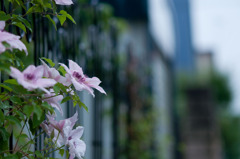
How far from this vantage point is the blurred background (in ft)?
8.70

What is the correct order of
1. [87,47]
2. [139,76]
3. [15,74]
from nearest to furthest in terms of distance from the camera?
[15,74] < [87,47] < [139,76]

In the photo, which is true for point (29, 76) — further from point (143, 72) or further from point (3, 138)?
point (143, 72)

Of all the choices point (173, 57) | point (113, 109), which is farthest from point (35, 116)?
point (173, 57)

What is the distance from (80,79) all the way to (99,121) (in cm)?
205

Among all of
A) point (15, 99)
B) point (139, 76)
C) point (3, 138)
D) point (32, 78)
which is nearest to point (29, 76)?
point (32, 78)

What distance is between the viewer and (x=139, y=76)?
16.3 ft

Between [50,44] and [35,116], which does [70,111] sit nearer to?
[50,44]

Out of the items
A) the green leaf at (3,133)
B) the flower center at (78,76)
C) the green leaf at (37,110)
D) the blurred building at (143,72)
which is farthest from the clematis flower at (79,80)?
the blurred building at (143,72)

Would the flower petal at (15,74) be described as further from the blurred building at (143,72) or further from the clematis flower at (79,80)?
the blurred building at (143,72)

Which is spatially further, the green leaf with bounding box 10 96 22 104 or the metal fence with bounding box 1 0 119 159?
the metal fence with bounding box 1 0 119 159

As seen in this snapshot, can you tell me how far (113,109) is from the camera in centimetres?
356

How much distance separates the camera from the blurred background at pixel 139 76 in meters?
2.65

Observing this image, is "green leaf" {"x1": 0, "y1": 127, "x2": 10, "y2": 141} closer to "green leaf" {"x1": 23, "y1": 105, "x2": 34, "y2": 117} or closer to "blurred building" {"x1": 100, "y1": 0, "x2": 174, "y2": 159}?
"green leaf" {"x1": 23, "y1": 105, "x2": 34, "y2": 117}

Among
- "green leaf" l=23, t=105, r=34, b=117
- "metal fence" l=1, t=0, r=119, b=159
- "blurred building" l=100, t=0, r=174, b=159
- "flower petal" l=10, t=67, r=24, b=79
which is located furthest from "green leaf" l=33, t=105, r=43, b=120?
"blurred building" l=100, t=0, r=174, b=159
